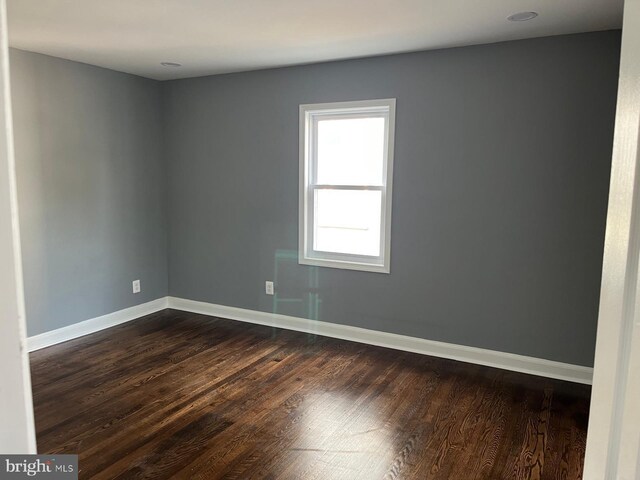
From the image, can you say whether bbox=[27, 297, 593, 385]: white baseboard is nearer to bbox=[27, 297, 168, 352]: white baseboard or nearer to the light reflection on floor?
bbox=[27, 297, 168, 352]: white baseboard

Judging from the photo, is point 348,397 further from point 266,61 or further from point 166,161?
point 166,161

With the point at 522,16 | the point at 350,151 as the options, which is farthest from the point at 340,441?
the point at 522,16

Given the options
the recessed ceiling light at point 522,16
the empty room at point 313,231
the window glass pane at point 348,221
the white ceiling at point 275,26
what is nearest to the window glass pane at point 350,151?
the empty room at point 313,231

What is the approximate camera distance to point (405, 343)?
3.90 m

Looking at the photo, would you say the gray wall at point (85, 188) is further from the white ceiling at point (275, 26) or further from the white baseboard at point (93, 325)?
the white ceiling at point (275, 26)

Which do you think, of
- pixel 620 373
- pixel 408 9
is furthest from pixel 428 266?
pixel 620 373

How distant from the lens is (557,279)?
331cm

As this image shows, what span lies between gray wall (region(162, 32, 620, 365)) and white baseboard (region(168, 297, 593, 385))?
0.07 m

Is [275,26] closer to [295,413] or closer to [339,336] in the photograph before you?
[295,413]

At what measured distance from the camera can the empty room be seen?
2633 millimetres

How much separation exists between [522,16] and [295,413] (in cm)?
277

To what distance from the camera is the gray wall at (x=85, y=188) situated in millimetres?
3699

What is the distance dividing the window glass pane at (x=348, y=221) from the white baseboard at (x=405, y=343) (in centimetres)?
72

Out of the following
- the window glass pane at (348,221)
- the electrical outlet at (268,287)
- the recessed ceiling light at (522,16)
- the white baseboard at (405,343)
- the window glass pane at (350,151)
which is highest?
the recessed ceiling light at (522,16)
